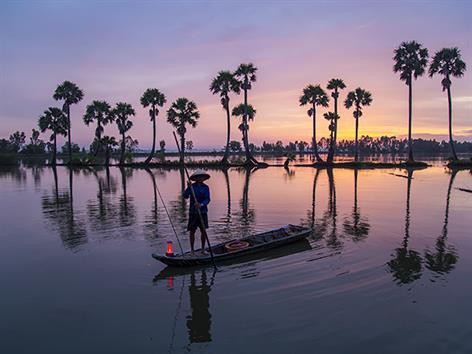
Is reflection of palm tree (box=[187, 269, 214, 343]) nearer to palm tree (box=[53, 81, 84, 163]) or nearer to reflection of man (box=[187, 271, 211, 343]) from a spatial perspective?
reflection of man (box=[187, 271, 211, 343])

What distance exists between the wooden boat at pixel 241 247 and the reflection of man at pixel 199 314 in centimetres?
72

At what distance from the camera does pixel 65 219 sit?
17.1m

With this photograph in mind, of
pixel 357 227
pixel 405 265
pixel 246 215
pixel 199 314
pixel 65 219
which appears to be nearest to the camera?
pixel 199 314

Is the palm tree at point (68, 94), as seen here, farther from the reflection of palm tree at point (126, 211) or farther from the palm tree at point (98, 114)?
the reflection of palm tree at point (126, 211)

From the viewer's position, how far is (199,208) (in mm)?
10016

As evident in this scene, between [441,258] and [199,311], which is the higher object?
[441,258]

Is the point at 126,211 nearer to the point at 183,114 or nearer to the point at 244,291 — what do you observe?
the point at 244,291

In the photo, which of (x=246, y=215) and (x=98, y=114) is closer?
(x=246, y=215)

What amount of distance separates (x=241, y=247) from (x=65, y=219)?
1000 cm

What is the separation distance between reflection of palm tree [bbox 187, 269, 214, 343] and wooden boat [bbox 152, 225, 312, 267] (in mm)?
479

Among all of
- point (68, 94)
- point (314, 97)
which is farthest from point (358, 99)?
point (68, 94)

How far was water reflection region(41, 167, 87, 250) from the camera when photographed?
13.3m

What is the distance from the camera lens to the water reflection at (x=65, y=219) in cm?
1330

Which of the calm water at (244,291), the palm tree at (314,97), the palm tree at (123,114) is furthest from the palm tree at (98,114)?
the calm water at (244,291)
